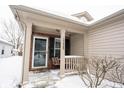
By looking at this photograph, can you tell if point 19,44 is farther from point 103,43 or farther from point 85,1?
point 85,1

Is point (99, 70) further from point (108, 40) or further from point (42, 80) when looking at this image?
point (42, 80)

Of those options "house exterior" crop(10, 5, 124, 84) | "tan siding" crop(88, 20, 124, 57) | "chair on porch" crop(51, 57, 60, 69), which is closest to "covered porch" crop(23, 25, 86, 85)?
"house exterior" crop(10, 5, 124, 84)

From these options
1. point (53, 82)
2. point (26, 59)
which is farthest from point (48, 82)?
point (26, 59)

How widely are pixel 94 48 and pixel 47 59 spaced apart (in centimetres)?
308

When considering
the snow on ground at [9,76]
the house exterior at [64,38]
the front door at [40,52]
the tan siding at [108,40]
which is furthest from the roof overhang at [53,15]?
the snow on ground at [9,76]

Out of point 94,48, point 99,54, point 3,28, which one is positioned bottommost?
point 99,54

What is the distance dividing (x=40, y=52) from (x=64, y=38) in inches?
89.4

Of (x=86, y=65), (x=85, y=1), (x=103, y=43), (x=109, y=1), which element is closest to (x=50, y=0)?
(x=85, y=1)

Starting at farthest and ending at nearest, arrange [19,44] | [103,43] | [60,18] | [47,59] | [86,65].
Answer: [19,44] < [47,59] < [86,65] < [103,43] < [60,18]

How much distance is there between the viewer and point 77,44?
6.25 meters

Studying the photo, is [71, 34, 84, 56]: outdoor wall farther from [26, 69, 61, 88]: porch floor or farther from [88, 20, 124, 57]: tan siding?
[26, 69, 61, 88]: porch floor

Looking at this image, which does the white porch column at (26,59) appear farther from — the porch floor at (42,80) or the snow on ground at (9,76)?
the snow on ground at (9,76)

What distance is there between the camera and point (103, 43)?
431 cm

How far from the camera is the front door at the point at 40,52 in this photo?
5.77 m
